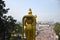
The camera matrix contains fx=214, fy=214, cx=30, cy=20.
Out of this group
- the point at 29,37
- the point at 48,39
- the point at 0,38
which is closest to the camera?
the point at 29,37

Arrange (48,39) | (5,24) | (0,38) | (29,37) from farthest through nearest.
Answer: (48,39) → (5,24) → (0,38) → (29,37)

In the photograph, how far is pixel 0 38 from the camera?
32.9 feet

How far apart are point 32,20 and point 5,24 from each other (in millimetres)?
5569

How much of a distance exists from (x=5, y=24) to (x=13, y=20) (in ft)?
1.50

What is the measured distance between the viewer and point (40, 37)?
52.4ft

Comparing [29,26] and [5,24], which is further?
[5,24]

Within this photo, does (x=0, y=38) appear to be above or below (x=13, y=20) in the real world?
below

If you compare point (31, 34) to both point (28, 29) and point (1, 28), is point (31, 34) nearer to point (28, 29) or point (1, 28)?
point (28, 29)

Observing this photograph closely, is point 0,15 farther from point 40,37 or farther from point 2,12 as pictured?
point 40,37

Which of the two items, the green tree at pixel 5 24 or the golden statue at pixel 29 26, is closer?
the golden statue at pixel 29 26

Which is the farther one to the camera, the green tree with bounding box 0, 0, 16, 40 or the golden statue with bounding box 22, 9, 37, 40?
the green tree with bounding box 0, 0, 16, 40

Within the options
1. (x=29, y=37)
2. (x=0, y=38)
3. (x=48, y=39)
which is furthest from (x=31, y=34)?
(x=48, y=39)

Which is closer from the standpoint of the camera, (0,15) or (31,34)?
(31,34)

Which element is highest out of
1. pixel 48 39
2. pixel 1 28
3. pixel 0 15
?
pixel 0 15
